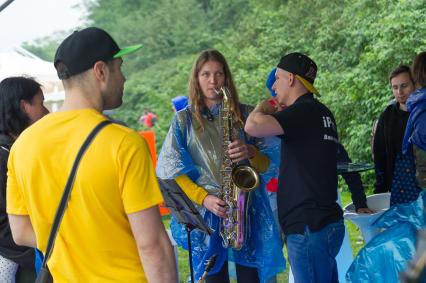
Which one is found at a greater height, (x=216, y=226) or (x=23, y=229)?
(x=23, y=229)

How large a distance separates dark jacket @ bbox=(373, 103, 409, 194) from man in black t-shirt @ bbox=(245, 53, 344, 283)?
1.43 metres

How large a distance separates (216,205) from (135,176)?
1.59 meters

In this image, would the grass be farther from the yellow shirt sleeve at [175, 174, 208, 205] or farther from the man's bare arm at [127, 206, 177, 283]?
the man's bare arm at [127, 206, 177, 283]

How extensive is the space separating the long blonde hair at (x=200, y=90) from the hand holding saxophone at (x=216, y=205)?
385 mm

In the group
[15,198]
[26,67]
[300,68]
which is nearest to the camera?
[15,198]

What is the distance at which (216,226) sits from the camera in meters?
3.44

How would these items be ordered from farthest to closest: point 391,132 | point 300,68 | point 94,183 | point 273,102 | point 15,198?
point 391,132 < point 273,102 < point 300,68 < point 15,198 < point 94,183

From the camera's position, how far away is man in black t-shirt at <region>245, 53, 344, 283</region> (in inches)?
112

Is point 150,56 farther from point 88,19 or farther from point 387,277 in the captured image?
point 387,277

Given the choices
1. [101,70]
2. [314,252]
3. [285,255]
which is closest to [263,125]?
[314,252]

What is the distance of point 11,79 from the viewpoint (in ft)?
9.46

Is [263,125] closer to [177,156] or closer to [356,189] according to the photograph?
[177,156]

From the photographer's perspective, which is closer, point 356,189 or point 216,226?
point 216,226

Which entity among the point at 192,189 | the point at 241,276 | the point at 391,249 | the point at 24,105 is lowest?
the point at 241,276
